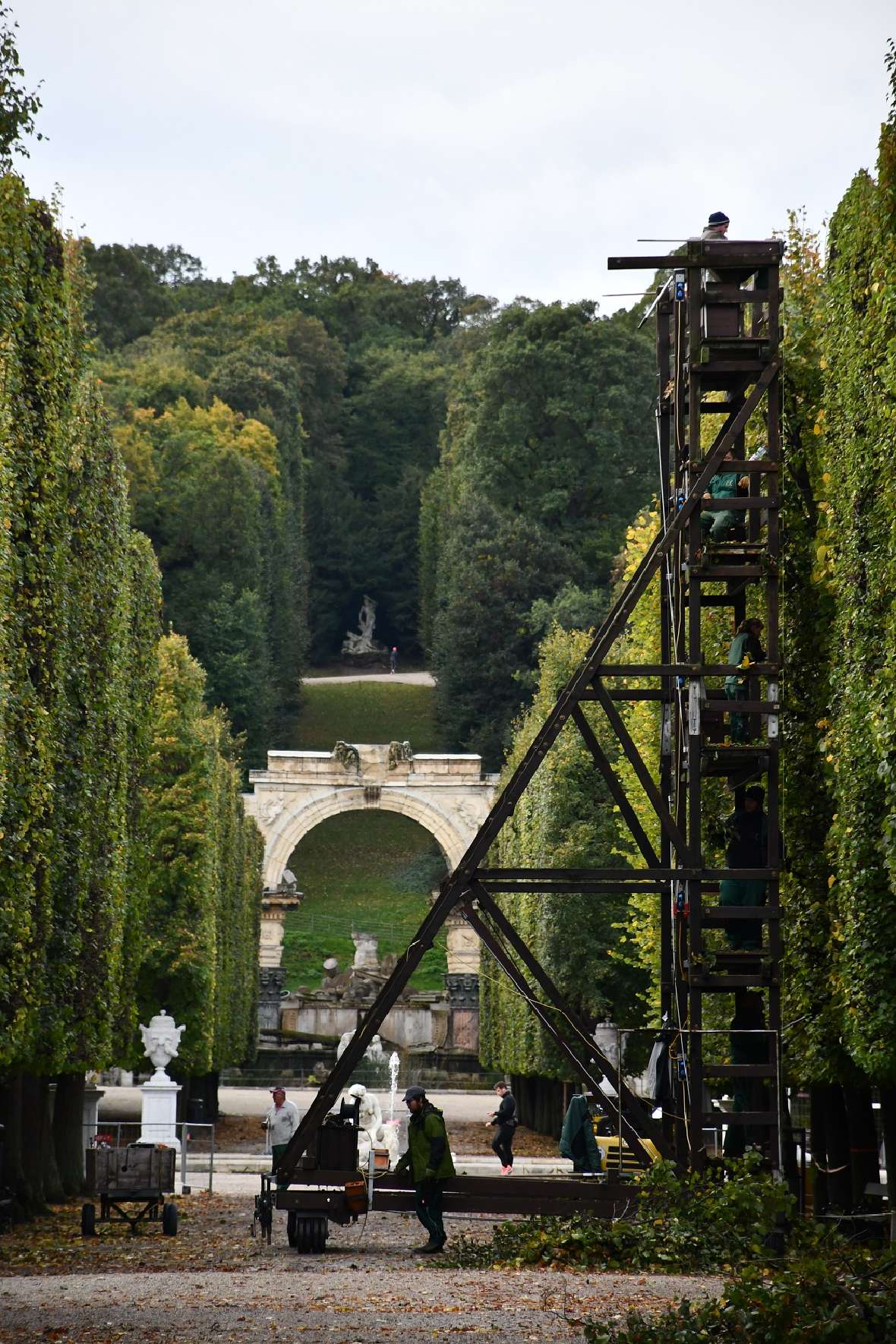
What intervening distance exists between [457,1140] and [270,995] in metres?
21.5

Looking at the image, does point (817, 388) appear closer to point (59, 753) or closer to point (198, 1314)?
point (59, 753)

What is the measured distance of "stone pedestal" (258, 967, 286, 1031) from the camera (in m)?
52.8

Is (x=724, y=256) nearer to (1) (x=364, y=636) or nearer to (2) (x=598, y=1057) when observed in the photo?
(2) (x=598, y=1057)

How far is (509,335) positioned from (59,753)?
50552mm

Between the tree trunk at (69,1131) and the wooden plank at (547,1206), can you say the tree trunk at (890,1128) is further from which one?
the tree trunk at (69,1131)

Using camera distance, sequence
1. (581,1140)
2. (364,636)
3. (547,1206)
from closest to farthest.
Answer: (547,1206) → (581,1140) → (364,636)

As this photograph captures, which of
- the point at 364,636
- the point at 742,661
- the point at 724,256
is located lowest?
the point at 742,661

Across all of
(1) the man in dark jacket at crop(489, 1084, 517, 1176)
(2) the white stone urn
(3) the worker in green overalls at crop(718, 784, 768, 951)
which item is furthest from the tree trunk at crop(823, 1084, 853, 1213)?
(2) the white stone urn

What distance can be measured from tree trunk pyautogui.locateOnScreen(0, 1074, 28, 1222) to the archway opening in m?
37.5

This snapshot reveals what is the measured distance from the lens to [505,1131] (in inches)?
934

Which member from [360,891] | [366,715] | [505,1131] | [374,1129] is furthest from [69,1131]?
[366,715]

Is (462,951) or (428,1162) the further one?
(462,951)

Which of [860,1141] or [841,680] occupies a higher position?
[841,680]

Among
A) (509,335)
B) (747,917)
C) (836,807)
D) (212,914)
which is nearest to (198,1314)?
(747,917)
